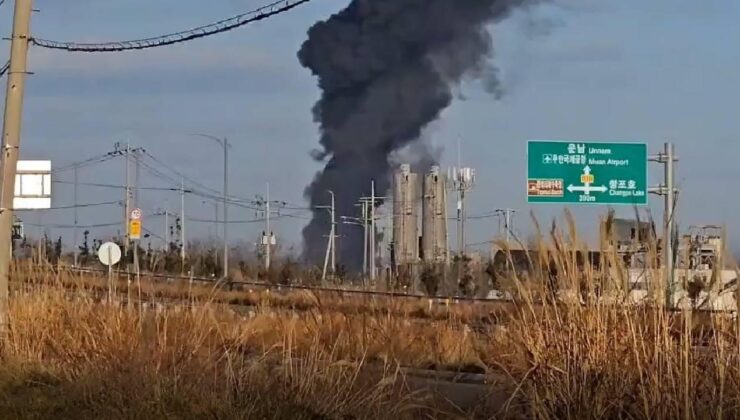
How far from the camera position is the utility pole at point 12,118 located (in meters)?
15.4

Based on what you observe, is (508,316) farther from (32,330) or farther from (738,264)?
(32,330)

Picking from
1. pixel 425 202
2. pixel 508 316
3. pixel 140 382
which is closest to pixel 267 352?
pixel 140 382

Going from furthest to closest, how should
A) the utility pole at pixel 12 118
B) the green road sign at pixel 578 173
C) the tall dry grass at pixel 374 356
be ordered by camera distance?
1. the green road sign at pixel 578 173
2. the utility pole at pixel 12 118
3. the tall dry grass at pixel 374 356

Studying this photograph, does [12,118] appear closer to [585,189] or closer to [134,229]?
[585,189]

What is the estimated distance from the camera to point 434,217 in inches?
3002

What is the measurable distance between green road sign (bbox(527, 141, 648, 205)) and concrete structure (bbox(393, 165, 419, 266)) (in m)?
37.5

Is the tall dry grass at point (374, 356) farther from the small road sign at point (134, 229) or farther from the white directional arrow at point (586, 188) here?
the small road sign at point (134, 229)

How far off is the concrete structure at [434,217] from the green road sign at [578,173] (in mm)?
39577

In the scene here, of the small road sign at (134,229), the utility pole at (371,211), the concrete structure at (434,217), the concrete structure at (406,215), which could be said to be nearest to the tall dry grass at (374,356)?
the small road sign at (134,229)

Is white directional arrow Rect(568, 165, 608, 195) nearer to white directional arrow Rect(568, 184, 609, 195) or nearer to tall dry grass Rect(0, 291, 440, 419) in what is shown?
white directional arrow Rect(568, 184, 609, 195)

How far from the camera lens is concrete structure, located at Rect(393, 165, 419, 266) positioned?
238 feet

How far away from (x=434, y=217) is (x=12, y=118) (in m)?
61.4

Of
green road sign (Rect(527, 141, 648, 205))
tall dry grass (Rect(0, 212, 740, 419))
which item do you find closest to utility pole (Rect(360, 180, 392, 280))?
green road sign (Rect(527, 141, 648, 205))


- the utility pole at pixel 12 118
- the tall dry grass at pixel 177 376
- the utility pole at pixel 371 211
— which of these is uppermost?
the utility pole at pixel 371 211
